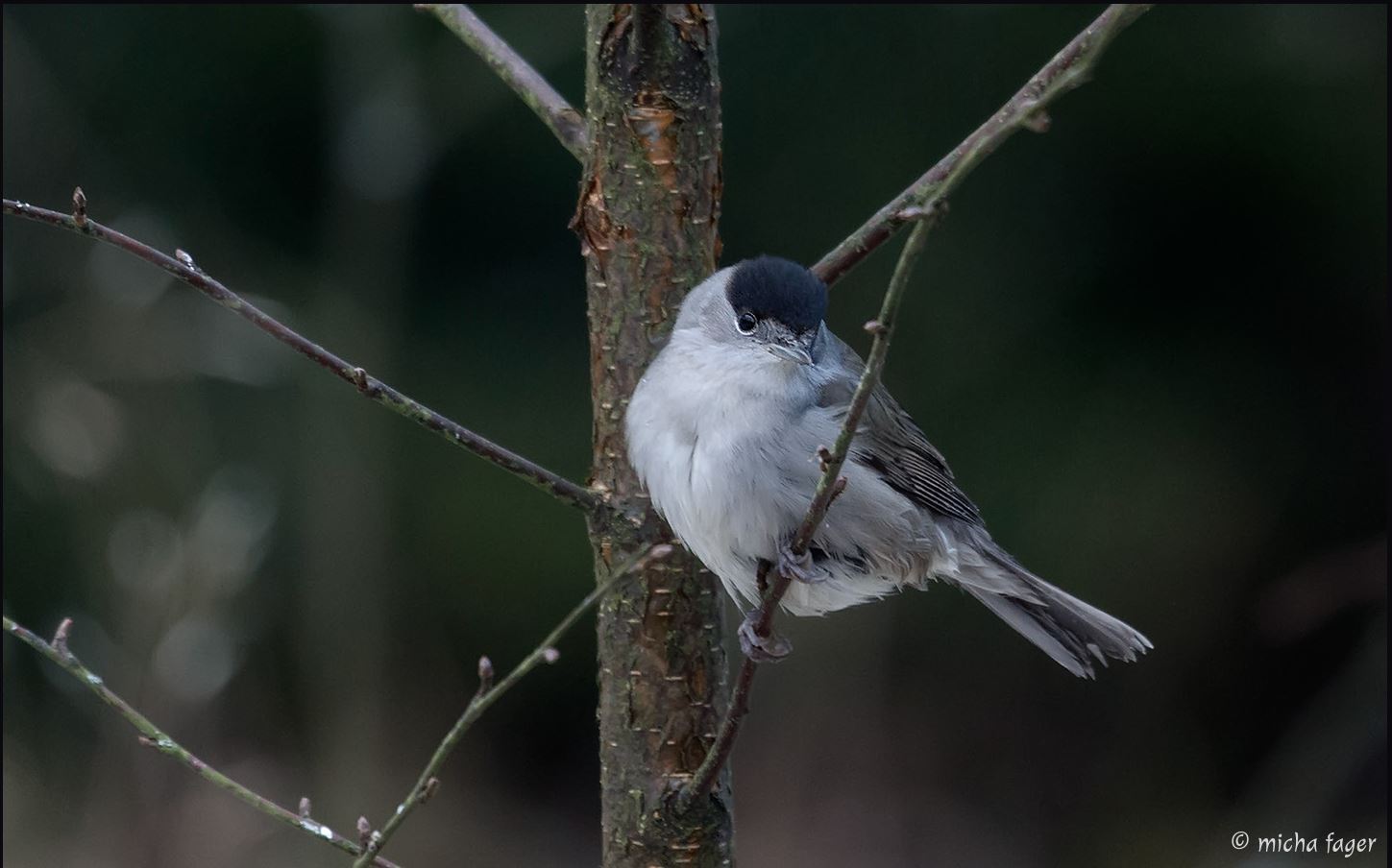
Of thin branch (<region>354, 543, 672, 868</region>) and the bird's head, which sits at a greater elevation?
the bird's head

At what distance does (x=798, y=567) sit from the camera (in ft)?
9.67

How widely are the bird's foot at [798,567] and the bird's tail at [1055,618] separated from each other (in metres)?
0.86

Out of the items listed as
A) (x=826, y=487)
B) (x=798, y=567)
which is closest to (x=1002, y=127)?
(x=826, y=487)

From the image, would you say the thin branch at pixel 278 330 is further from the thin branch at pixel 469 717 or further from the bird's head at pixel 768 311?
the bird's head at pixel 768 311

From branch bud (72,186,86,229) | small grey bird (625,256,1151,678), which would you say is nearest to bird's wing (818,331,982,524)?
small grey bird (625,256,1151,678)

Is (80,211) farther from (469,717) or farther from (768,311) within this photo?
(768,311)

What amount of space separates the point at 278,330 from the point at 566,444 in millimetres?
4605

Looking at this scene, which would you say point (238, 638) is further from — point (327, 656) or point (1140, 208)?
point (1140, 208)

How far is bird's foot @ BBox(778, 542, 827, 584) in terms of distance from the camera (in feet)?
9.10

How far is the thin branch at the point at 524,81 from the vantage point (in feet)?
11.1

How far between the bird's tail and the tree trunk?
116cm

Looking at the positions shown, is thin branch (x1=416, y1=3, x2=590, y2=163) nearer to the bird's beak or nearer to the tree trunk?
the tree trunk

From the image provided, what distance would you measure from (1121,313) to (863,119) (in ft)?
5.65

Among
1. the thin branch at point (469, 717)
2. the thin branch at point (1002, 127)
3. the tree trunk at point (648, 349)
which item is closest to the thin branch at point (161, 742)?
the thin branch at point (469, 717)
